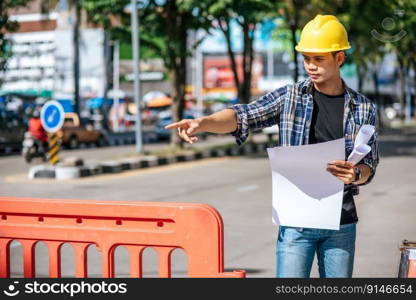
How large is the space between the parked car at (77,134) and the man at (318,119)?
98.7 feet

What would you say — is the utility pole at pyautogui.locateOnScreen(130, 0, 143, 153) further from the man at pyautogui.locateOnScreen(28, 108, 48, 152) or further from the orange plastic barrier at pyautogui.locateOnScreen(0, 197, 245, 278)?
the orange plastic barrier at pyautogui.locateOnScreen(0, 197, 245, 278)

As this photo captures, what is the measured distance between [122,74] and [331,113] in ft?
211

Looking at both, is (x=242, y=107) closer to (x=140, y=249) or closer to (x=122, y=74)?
(x=140, y=249)

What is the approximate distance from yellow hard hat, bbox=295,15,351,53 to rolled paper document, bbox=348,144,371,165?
1.61 feet

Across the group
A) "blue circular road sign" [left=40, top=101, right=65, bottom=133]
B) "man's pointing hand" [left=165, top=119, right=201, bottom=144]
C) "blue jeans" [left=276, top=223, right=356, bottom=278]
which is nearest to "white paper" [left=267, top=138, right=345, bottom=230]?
"blue jeans" [left=276, top=223, right=356, bottom=278]

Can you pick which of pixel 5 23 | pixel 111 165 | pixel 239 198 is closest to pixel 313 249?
pixel 239 198

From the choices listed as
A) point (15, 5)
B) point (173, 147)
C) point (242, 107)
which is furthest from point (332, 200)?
point (15, 5)

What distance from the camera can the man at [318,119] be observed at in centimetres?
390

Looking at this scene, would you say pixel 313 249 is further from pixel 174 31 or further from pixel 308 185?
pixel 174 31

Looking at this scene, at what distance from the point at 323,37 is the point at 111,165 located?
54.5 ft

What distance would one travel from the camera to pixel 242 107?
403cm

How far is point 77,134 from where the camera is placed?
1393 inches

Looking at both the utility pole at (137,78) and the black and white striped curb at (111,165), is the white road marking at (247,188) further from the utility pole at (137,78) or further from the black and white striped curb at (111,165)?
the utility pole at (137,78)

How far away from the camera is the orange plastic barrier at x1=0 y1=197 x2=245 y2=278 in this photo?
4.01 metres
